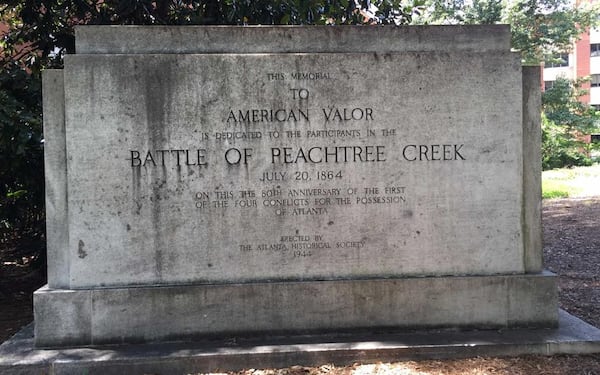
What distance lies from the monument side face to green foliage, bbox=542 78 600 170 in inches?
1185

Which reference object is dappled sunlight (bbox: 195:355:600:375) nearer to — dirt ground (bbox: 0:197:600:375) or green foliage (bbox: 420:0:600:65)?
dirt ground (bbox: 0:197:600:375)

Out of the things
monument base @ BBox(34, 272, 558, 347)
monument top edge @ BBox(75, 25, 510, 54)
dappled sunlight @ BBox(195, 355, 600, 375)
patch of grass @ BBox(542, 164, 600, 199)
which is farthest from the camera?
patch of grass @ BBox(542, 164, 600, 199)

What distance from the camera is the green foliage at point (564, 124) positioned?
1281 inches

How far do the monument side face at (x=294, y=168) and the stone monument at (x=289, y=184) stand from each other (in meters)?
0.01

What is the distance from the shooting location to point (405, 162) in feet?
16.0

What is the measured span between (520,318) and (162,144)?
3455mm

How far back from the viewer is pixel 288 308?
4.74 metres

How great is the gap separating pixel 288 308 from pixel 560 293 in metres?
4.03

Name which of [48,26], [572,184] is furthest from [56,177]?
[572,184]

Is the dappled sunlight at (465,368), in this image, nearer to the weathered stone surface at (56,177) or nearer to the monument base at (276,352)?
the monument base at (276,352)

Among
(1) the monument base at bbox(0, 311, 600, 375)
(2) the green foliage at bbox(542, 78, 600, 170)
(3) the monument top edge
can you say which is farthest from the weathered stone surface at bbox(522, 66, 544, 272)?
(2) the green foliage at bbox(542, 78, 600, 170)

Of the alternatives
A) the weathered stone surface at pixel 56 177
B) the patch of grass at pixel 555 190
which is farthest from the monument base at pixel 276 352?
the patch of grass at pixel 555 190

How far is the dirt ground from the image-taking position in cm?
426

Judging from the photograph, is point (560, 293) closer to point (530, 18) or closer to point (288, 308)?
point (288, 308)
